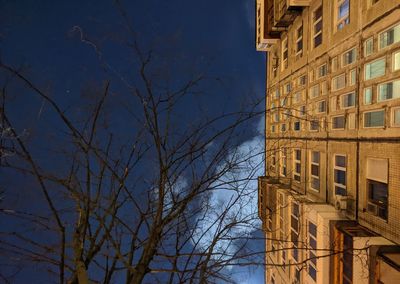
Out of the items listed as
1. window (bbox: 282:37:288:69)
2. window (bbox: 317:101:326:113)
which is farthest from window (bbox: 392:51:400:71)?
window (bbox: 282:37:288:69)

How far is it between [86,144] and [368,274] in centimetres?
1109

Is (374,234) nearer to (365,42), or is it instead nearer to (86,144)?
(365,42)

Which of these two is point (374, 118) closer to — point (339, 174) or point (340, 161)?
point (340, 161)

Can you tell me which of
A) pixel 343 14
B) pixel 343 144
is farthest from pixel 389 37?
pixel 343 144

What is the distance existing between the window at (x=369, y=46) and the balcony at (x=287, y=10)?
8.25 metres

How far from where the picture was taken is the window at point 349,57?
15.8 metres

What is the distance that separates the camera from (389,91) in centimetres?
1271

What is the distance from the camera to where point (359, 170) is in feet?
48.2

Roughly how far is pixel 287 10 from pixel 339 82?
8489 mm

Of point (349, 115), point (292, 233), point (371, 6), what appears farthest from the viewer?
point (292, 233)

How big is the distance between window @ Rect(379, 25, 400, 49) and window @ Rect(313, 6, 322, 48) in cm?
732

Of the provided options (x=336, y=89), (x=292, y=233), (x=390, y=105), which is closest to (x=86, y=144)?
(x=390, y=105)

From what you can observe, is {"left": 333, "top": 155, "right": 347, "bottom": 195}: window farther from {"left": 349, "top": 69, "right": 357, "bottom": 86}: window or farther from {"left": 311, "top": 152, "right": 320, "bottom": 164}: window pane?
{"left": 349, "top": 69, "right": 357, "bottom": 86}: window

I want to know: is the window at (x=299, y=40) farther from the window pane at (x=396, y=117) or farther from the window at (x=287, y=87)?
the window pane at (x=396, y=117)
